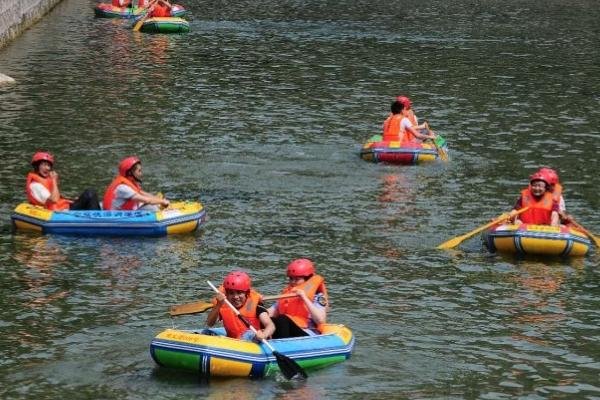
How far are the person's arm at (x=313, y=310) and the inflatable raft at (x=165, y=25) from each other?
33873 mm

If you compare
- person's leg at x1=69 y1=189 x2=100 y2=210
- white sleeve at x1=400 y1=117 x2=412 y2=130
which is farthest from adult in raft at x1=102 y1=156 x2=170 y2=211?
white sleeve at x1=400 y1=117 x2=412 y2=130

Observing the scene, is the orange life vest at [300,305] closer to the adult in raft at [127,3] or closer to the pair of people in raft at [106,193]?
the pair of people in raft at [106,193]

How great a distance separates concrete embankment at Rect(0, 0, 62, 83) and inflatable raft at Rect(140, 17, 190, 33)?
428cm

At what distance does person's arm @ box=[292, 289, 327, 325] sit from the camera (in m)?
16.9

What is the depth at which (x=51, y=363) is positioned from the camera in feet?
55.3

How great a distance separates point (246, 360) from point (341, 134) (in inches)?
669

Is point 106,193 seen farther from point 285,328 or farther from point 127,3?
point 127,3

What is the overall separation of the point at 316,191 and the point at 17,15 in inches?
970

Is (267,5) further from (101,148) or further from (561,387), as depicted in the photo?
(561,387)

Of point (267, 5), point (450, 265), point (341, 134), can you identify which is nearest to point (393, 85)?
point (341, 134)

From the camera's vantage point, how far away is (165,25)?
163 ft

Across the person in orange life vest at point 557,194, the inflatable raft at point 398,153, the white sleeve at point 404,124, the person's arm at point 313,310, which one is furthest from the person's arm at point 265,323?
the white sleeve at point 404,124

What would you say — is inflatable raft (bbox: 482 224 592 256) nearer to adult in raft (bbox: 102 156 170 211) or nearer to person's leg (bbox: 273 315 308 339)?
adult in raft (bbox: 102 156 170 211)

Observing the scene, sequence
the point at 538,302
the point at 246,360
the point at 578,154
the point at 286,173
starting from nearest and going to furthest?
1. the point at 246,360
2. the point at 538,302
3. the point at 286,173
4. the point at 578,154
